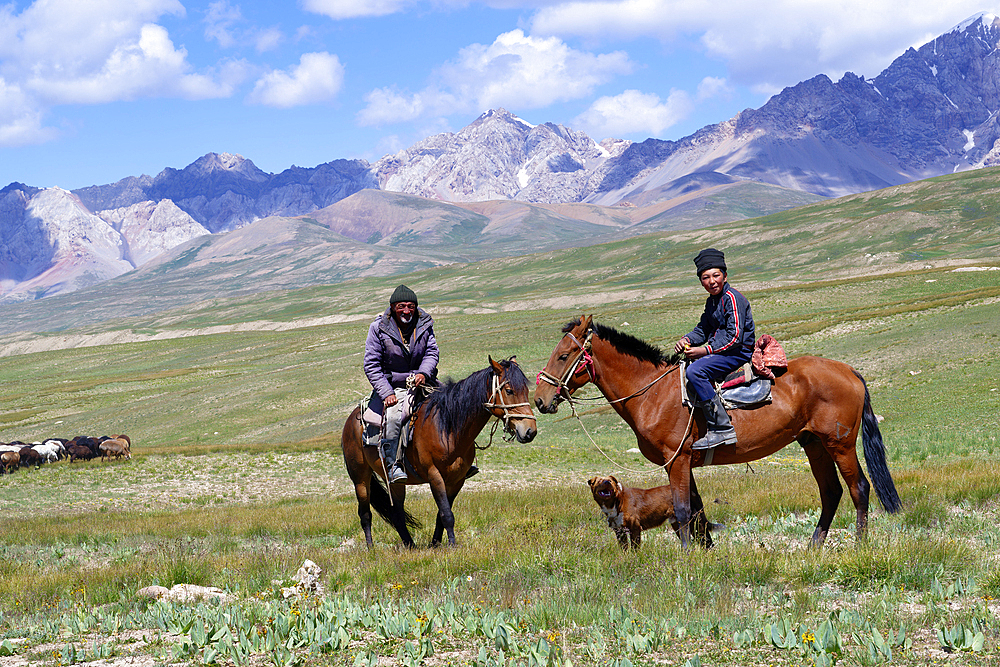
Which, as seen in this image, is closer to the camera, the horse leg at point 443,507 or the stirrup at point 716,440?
the stirrup at point 716,440

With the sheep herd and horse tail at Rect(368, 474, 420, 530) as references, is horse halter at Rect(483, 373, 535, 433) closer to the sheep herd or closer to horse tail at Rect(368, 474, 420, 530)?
horse tail at Rect(368, 474, 420, 530)

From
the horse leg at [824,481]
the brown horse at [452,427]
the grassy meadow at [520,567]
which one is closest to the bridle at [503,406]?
the brown horse at [452,427]

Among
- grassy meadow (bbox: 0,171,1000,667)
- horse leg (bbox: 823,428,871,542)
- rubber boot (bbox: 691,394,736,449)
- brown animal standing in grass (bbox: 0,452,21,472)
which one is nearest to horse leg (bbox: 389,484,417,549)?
grassy meadow (bbox: 0,171,1000,667)

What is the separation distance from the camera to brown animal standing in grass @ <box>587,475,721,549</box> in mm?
9547

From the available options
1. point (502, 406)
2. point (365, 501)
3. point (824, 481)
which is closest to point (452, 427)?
point (502, 406)

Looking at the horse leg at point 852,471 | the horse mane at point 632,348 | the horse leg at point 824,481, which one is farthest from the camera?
the horse mane at point 632,348

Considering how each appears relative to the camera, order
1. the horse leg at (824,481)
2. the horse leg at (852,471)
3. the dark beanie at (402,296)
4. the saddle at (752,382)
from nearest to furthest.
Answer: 1. the horse leg at (852,471)
2. the saddle at (752,382)
3. the horse leg at (824,481)
4. the dark beanie at (402,296)

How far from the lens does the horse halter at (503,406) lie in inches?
391

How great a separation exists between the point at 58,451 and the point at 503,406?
31535 mm

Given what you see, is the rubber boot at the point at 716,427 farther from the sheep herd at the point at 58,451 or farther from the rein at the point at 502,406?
the sheep herd at the point at 58,451

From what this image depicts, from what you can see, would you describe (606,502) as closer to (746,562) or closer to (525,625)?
(746,562)

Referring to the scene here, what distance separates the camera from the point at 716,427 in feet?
31.8

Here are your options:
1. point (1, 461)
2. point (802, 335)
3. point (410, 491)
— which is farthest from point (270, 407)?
point (802, 335)

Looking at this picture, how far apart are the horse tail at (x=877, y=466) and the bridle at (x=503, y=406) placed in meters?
4.81
